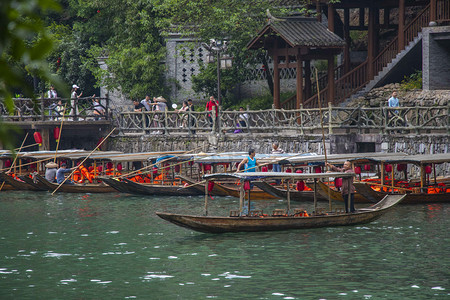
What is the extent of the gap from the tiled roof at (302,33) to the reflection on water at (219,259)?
960cm

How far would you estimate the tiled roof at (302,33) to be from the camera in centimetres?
Answer: 2864

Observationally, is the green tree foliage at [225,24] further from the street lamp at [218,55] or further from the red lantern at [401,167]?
the red lantern at [401,167]

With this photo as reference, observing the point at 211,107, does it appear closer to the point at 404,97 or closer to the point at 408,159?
the point at 404,97

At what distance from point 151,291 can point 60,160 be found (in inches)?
777

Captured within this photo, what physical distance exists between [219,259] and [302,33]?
16662 mm

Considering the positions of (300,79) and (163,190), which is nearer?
(163,190)

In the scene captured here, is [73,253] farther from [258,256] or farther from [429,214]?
[429,214]

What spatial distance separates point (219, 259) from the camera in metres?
14.3

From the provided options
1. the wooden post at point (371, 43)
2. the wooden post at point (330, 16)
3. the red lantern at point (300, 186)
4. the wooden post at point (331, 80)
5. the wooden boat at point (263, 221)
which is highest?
the wooden post at point (330, 16)

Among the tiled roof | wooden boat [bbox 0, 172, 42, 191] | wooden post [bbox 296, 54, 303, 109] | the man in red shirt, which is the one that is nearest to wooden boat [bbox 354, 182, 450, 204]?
wooden post [bbox 296, 54, 303, 109]

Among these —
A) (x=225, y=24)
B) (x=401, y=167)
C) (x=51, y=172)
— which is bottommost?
(x=51, y=172)

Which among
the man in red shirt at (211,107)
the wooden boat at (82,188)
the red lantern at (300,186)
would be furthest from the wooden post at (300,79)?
the wooden boat at (82,188)

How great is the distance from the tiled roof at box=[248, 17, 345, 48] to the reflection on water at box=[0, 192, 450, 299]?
9.60 metres

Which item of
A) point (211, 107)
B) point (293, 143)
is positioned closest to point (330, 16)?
point (211, 107)
